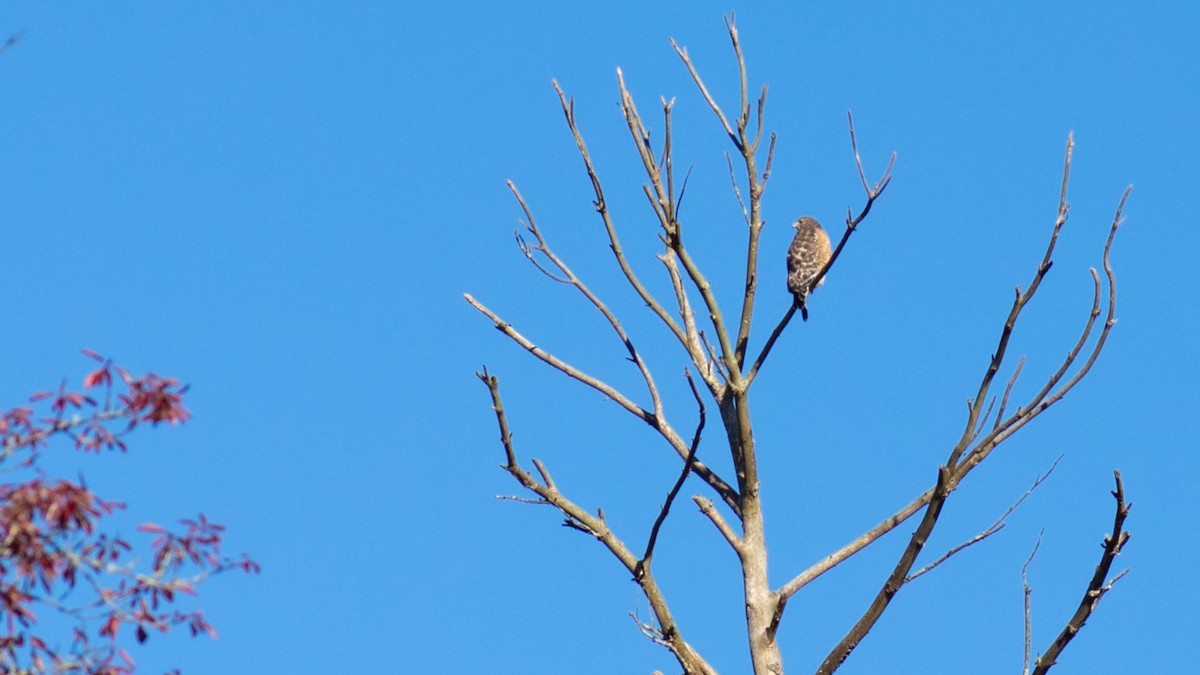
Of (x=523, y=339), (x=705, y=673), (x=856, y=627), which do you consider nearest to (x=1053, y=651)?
(x=856, y=627)

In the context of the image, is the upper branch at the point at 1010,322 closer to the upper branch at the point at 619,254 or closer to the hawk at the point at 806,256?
the upper branch at the point at 619,254

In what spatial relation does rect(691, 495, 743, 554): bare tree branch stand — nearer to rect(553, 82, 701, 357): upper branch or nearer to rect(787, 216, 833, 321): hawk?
rect(553, 82, 701, 357): upper branch

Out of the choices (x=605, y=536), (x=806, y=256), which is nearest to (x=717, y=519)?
(x=605, y=536)

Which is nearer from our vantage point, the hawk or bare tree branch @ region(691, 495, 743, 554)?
bare tree branch @ region(691, 495, 743, 554)

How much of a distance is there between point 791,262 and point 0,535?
29.1ft

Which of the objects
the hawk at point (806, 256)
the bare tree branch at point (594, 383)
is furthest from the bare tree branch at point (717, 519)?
the hawk at point (806, 256)

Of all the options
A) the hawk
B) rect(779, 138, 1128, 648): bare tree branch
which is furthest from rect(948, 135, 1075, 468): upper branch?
the hawk

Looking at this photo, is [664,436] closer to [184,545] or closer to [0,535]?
[184,545]

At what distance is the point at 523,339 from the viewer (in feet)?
21.7

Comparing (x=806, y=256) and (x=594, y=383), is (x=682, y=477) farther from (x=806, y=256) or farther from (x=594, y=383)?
(x=806, y=256)

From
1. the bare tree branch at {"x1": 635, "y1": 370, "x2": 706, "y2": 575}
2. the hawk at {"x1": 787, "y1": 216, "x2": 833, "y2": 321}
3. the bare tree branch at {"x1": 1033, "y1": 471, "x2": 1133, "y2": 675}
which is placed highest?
the hawk at {"x1": 787, "y1": 216, "x2": 833, "y2": 321}

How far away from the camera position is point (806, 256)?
11922 millimetres

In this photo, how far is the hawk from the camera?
38.4ft

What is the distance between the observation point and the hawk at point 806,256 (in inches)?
461
